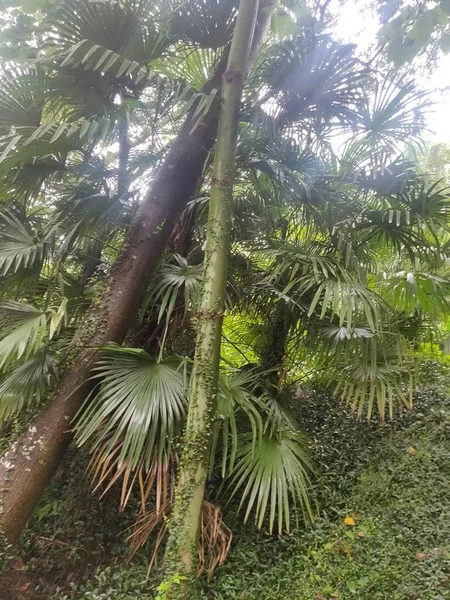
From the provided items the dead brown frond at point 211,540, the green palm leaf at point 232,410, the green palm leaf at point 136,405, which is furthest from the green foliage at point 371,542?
the green palm leaf at point 136,405

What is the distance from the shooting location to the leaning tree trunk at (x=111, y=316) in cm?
202

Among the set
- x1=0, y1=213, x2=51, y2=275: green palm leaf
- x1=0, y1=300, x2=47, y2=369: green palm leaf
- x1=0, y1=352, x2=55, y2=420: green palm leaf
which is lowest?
x1=0, y1=352, x2=55, y2=420: green palm leaf

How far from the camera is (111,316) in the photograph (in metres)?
2.40

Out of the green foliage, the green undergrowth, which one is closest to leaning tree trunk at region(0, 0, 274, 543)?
the green undergrowth

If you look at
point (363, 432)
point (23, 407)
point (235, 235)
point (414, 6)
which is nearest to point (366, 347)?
point (363, 432)

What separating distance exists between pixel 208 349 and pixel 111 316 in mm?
852

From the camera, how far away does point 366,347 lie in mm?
2543

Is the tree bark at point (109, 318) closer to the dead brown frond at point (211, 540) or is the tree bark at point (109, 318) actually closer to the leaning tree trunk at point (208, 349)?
the leaning tree trunk at point (208, 349)

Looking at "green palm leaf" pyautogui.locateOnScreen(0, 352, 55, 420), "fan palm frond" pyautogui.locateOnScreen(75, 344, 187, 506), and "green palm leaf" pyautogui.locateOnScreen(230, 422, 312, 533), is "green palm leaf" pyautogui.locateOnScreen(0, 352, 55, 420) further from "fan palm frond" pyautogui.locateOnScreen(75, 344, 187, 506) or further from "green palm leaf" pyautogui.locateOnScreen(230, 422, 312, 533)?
"green palm leaf" pyautogui.locateOnScreen(230, 422, 312, 533)

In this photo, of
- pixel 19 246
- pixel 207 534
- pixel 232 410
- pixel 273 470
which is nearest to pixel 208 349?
pixel 232 410

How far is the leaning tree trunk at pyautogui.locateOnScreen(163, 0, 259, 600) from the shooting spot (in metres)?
1.54

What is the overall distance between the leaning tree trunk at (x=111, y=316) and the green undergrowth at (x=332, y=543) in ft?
1.29

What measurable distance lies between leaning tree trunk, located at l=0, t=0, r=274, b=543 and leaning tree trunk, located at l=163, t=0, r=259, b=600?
0.32 meters

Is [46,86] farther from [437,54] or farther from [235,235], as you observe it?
[437,54]
